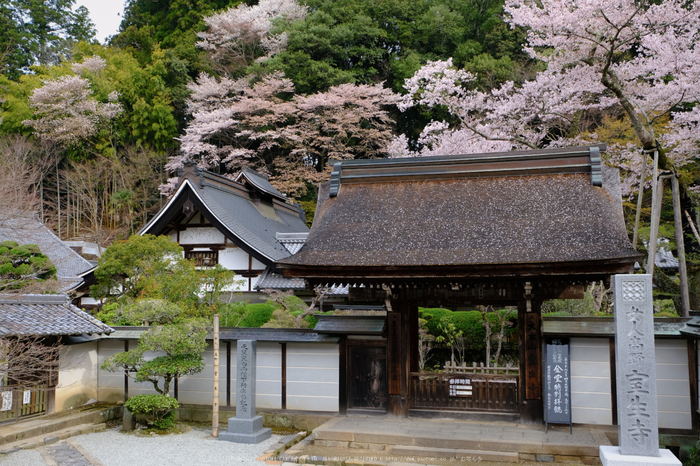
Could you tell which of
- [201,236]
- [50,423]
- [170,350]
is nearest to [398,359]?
[170,350]

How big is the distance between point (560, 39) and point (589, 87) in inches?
73.9

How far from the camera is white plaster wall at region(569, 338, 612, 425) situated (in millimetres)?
8625

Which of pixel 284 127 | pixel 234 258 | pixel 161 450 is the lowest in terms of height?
pixel 161 450

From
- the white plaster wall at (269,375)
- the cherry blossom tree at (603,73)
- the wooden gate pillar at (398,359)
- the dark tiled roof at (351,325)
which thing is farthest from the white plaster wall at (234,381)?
the cherry blossom tree at (603,73)

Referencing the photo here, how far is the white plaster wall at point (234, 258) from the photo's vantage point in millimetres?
17125

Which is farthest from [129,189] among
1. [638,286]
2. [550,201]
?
[638,286]

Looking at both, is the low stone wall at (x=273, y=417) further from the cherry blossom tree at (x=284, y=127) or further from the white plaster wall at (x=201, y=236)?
the cherry blossom tree at (x=284, y=127)

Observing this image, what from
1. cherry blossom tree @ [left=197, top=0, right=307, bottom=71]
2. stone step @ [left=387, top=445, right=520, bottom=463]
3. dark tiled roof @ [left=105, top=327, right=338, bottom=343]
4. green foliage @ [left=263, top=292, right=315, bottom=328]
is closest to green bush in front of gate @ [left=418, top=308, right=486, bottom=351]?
green foliage @ [left=263, top=292, right=315, bottom=328]

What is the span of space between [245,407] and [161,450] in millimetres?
1447

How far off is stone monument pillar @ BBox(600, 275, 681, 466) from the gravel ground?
16.0 ft

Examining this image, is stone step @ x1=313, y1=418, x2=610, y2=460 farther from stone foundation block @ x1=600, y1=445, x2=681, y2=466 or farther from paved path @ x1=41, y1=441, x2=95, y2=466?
paved path @ x1=41, y1=441, x2=95, y2=466

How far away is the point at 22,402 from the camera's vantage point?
9.29m

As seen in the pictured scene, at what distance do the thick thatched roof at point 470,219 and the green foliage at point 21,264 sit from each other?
5703mm

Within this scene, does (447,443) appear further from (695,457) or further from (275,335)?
(275,335)
